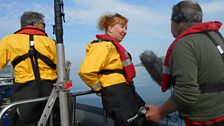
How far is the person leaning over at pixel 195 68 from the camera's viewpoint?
1743mm

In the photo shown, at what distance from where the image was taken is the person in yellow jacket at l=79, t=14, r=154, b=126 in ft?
7.26

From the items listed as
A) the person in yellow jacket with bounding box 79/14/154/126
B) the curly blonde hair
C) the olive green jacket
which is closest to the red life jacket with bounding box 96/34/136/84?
the person in yellow jacket with bounding box 79/14/154/126

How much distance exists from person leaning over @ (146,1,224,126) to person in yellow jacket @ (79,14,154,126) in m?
0.37

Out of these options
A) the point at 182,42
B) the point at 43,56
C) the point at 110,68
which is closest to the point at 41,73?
the point at 43,56

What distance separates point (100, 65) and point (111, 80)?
6.5 inches

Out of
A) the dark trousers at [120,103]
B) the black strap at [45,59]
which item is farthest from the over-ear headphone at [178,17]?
the black strap at [45,59]

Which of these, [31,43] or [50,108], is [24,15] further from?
[50,108]

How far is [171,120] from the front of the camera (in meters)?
2.62

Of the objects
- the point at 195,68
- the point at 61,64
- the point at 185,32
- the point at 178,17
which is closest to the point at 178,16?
the point at 178,17

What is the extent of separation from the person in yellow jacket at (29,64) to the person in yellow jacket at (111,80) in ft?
2.03

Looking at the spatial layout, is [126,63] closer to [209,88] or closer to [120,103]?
[120,103]

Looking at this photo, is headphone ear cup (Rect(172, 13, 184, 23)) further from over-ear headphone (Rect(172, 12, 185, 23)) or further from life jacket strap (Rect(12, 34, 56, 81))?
life jacket strap (Rect(12, 34, 56, 81))

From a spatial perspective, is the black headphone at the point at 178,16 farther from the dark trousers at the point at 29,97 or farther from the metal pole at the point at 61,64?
the dark trousers at the point at 29,97

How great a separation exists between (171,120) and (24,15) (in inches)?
69.5
